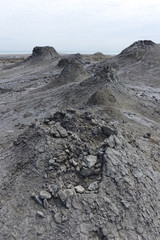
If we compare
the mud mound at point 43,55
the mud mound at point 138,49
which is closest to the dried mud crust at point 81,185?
the mud mound at point 138,49

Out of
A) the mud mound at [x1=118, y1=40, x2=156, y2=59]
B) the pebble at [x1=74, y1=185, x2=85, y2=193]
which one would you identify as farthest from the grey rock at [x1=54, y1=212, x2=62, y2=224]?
the mud mound at [x1=118, y1=40, x2=156, y2=59]

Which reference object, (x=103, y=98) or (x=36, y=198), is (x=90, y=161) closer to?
(x=36, y=198)

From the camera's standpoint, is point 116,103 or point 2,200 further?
point 116,103

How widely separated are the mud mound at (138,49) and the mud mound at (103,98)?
720 inches

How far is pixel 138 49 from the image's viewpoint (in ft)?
89.9

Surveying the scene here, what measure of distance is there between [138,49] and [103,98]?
819 inches

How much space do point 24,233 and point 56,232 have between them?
22.9 inches

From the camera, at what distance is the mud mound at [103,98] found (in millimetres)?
8808

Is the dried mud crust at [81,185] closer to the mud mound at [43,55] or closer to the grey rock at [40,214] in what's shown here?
the grey rock at [40,214]

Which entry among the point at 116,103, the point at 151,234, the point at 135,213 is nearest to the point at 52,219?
the point at 135,213

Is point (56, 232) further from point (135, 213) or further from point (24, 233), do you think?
point (135, 213)

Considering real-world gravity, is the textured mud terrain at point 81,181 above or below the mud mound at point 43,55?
above

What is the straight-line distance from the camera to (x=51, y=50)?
3303cm

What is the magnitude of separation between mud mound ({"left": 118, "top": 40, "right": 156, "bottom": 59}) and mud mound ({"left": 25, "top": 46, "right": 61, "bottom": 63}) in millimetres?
9461
